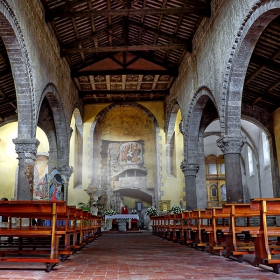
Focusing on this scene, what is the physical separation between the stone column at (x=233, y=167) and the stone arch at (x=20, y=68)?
548 centimetres

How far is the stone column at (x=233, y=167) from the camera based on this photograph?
9523mm

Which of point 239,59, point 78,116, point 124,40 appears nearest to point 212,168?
point 78,116

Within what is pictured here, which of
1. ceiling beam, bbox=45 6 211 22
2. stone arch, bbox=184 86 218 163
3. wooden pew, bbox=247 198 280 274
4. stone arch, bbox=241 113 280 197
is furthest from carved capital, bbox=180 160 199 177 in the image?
wooden pew, bbox=247 198 280 274

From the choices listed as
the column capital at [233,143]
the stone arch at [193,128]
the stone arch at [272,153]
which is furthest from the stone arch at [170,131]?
the column capital at [233,143]

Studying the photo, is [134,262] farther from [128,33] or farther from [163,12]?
[128,33]

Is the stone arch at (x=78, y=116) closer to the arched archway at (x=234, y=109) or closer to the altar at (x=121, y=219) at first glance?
the altar at (x=121, y=219)

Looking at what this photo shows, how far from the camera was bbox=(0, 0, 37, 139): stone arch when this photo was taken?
8.22m

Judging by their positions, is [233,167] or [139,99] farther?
[139,99]

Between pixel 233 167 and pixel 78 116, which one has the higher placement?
pixel 78 116

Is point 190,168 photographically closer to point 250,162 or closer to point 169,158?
point 169,158

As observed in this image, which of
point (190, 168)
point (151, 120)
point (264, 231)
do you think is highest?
point (151, 120)

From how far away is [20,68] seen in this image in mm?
9477

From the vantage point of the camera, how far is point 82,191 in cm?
1947

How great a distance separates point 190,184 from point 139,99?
792 cm
